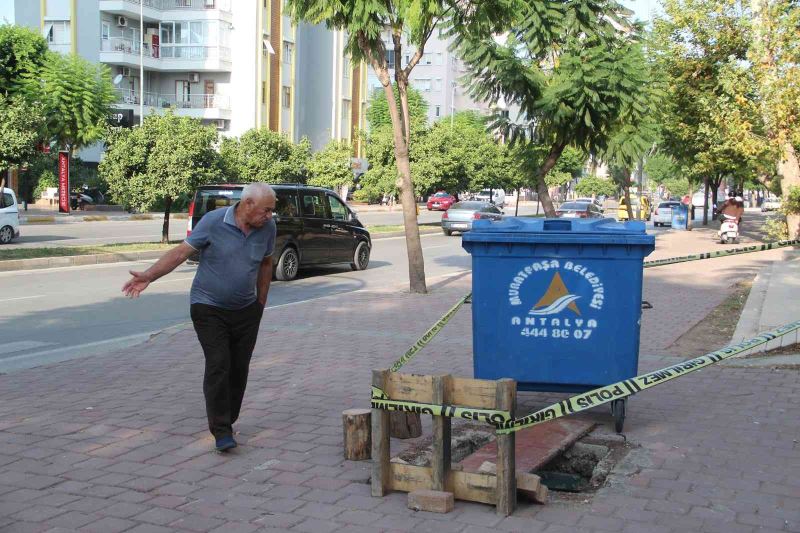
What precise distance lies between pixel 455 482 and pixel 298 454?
1.27 metres

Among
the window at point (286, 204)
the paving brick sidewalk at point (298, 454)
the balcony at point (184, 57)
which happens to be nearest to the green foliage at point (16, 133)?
the window at point (286, 204)

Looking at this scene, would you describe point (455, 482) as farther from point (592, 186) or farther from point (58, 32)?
point (592, 186)

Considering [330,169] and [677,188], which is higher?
[677,188]

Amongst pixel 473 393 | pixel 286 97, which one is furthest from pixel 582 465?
pixel 286 97

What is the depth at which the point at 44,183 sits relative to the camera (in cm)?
4794

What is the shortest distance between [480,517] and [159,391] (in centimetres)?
369

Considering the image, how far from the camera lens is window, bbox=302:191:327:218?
1803 centimetres

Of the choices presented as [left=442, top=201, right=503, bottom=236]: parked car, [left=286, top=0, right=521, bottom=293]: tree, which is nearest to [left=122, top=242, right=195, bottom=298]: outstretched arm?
[left=286, top=0, right=521, bottom=293]: tree

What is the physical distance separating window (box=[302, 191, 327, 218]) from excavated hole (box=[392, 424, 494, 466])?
12457mm

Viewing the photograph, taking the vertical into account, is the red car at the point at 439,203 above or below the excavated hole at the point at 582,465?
above

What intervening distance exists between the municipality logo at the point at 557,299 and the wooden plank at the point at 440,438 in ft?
4.94

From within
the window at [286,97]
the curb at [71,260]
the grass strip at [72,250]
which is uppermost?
the window at [286,97]

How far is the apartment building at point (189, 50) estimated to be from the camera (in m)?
50.7

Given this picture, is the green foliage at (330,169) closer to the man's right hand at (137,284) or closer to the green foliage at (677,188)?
the man's right hand at (137,284)
